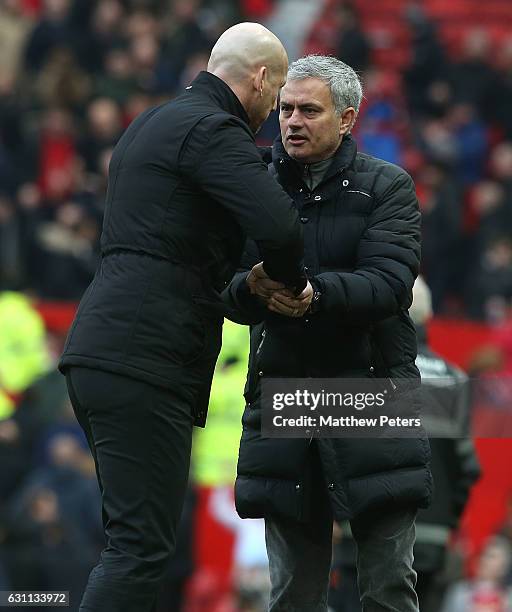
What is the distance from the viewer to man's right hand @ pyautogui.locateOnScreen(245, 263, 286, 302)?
5516mm

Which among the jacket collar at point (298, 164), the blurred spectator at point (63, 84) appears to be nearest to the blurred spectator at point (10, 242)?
the blurred spectator at point (63, 84)

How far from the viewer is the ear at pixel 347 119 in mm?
5785

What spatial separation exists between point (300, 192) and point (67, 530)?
5.60m

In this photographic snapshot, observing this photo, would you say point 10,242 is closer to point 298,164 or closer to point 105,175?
point 105,175

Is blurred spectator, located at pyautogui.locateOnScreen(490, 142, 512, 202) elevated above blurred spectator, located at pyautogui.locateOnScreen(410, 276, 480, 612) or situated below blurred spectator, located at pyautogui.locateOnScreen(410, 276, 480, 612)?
below

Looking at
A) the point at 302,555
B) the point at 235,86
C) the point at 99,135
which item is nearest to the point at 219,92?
the point at 235,86

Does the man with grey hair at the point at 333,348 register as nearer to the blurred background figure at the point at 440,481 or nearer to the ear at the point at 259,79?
the ear at the point at 259,79

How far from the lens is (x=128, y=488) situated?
5324mm

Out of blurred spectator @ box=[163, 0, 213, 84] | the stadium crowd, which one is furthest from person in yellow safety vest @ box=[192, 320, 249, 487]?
blurred spectator @ box=[163, 0, 213, 84]

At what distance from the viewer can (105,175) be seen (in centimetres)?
1588

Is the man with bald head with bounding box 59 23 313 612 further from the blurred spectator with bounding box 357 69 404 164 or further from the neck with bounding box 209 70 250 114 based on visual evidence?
the blurred spectator with bounding box 357 69 404 164

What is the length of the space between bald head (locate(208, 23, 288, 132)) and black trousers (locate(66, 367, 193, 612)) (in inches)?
40.9

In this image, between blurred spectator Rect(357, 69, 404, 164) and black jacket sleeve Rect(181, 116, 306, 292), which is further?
blurred spectator Rect(357, 69, 404, 164)

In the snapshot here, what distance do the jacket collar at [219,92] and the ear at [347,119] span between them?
1.28 ft
